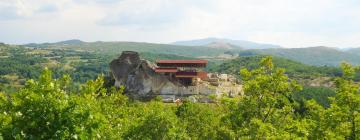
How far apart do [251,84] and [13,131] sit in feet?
70.4

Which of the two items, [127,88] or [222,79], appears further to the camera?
[222,79]

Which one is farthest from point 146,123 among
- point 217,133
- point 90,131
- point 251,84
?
point 90,131

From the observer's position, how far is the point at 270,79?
109 ft

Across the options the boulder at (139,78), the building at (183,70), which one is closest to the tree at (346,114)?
the boulder at (139,78)

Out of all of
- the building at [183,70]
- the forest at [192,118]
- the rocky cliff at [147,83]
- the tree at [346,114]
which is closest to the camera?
the forest at [192,118]

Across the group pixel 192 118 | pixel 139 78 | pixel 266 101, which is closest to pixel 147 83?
pixel 139 78

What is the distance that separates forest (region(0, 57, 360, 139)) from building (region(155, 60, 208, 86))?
210 feet

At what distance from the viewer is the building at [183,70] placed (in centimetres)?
10562

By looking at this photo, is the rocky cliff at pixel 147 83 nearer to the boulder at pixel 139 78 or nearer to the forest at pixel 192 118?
the boulder at pixel 139 78

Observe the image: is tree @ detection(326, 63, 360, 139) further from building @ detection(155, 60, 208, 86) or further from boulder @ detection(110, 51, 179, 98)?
building @ detection(155, 60, 208, 86)

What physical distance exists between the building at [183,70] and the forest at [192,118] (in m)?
64.0

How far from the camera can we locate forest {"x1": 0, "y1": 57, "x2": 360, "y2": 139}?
16.9 metres

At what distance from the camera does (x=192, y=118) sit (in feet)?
Result: 137

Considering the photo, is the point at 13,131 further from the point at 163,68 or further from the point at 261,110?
the point at 163,68
